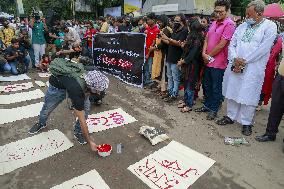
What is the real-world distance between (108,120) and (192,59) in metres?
2.01

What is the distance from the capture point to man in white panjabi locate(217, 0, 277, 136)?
4.18 m

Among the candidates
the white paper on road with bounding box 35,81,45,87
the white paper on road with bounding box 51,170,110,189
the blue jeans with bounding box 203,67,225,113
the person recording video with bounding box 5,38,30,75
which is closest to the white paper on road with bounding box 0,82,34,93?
the white paper on road with bounding box 35,81,45,87

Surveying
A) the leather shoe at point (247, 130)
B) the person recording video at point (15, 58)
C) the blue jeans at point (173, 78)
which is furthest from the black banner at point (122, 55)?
the leather shoe at point (247, 130)

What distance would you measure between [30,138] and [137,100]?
272cm

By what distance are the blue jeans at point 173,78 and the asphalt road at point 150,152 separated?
1.51 feet

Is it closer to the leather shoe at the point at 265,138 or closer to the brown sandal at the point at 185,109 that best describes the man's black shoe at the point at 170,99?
the brown sandal at the point at 185,109

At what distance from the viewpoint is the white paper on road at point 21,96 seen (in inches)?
239

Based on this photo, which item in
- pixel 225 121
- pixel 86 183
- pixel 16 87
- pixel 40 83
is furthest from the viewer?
pixel 40 83

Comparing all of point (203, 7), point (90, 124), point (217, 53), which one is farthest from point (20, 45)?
point (203, 7)

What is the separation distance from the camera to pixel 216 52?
15.9ft

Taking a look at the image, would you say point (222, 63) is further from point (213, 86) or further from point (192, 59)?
point (192, 59)

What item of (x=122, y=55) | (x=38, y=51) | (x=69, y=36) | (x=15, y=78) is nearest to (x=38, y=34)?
(x=38, y=51)

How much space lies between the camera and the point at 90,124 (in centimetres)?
479

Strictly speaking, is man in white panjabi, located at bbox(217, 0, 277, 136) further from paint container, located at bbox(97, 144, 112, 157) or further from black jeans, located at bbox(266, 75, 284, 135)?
paint container, located at bbox(97, 144, 112, 157)
